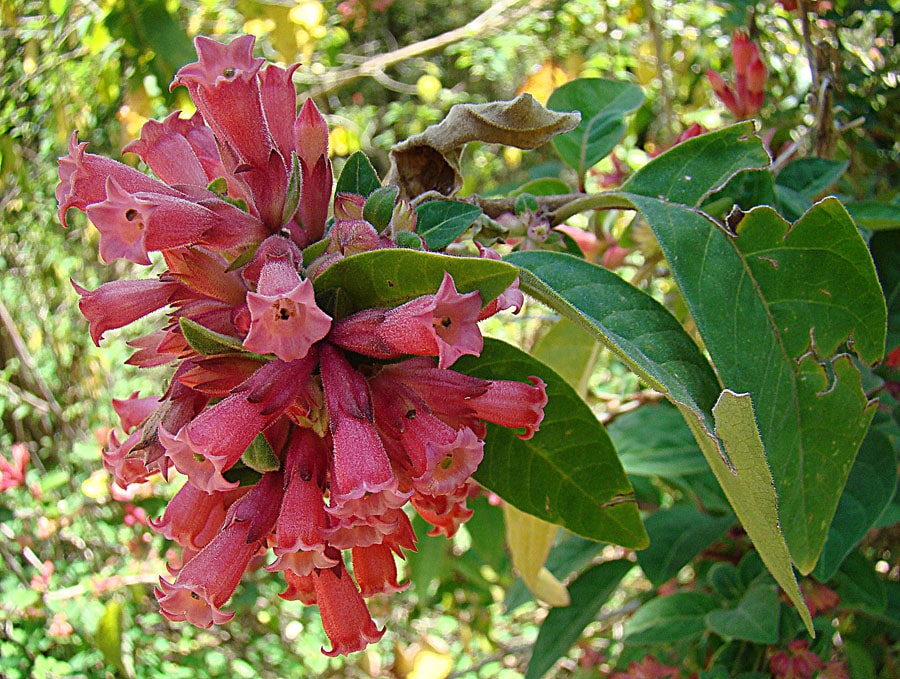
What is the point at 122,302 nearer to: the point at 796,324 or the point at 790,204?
the point at 796,324

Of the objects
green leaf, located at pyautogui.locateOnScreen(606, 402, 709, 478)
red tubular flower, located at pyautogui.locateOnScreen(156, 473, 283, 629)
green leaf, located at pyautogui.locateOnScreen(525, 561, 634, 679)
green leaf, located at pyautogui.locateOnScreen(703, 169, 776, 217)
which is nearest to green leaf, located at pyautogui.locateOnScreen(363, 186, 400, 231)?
red tubular flower, located at pyautogui.locateOnScreen(156, 473, 283, 629)

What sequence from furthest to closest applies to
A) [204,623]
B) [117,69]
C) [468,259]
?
1. [117,69]
2. [204,623]
3. [468,259]

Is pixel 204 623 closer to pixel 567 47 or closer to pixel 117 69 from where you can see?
pixel 117 69

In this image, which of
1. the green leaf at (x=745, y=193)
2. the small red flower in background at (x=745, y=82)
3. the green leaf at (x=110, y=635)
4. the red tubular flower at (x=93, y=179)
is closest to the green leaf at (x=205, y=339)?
the red tubular flower at (x=93, y=179)

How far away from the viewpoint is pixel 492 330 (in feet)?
8.87

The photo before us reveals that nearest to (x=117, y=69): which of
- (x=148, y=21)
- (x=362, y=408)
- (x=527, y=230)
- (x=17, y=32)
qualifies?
(x=17, y=32)

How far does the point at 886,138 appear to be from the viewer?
4.36ft

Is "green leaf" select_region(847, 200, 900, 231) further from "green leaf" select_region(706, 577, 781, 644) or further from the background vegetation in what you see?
"green leaf" select_region(706, 577, 781, 644)

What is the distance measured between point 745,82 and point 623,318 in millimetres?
932

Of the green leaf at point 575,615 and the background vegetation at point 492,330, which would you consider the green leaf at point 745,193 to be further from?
the green leaf at point 575,615

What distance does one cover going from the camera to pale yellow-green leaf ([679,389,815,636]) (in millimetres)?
462

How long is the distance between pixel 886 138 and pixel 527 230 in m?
0.92

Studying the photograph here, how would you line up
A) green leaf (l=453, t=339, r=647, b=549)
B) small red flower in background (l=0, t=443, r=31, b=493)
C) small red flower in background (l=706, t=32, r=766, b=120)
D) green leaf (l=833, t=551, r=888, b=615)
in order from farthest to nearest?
small red flower in background (l=0, t=443, r=31, b=493) → small red flower in background (l=706, t=32, r=766, b=120) → green leaf (l=833, t=551, r=888, b=615) → green leaf (l=453, t=339, r=647, b=549)

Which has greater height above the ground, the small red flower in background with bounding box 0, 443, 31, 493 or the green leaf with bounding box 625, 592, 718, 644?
the green leaf with bounding box 625, 592, 718, 644
